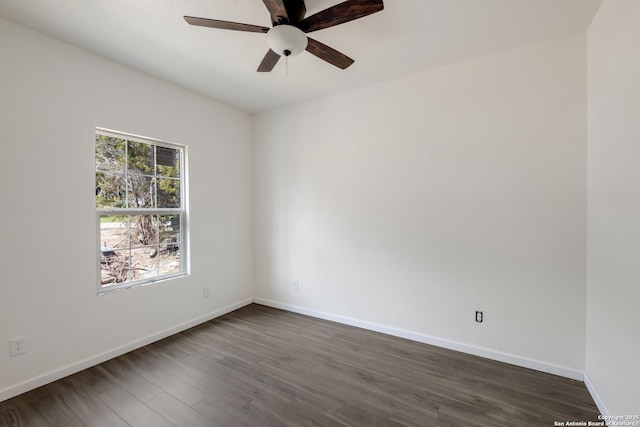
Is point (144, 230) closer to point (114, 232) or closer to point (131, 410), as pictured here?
point (114, 232)

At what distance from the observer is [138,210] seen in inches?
108

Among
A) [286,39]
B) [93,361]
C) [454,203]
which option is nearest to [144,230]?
[93,361]

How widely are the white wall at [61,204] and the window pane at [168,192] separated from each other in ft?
1.58

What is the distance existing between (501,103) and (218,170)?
3.13 meters

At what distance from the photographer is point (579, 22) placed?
1.97 m

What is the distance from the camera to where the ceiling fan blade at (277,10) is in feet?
4.89

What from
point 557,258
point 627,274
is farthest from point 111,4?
point 557,258

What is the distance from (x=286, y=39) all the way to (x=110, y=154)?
2.05 meters

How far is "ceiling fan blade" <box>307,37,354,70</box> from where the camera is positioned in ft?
6.07

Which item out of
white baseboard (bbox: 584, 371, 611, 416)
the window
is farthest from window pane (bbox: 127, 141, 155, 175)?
white baseboard (bbox: 584, 371, 611, 416)

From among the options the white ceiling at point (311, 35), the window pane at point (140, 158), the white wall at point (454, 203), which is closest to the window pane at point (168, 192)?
the window pane at point (140, 158)

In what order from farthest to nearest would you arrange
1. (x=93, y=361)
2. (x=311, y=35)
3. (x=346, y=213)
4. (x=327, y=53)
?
1. (x=346, y=213)
2. (x=93, y=361)
3. (x=311, y=35)
4. (x=327, y=53)

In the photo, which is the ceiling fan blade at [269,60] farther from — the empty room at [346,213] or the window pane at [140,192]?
the window pane at [140,192]

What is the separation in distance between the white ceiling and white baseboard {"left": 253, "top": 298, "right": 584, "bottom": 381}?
8.68 feet
